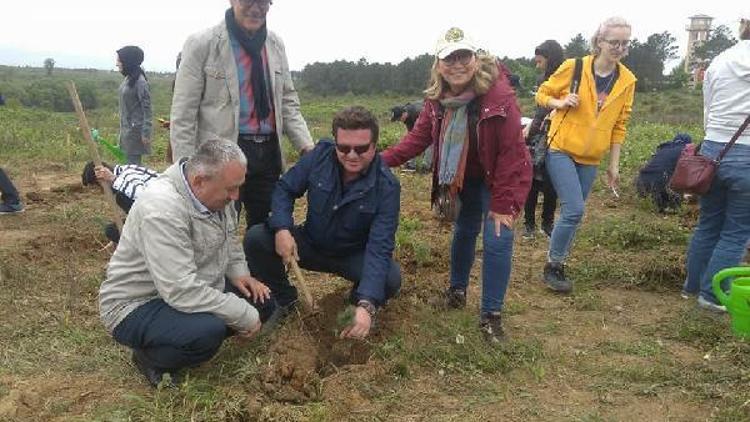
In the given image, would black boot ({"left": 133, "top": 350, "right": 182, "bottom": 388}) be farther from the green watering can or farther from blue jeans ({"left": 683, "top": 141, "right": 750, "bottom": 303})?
blue jeans ({"left": 683, "top": 141, "right": 750, "bottom": 303})

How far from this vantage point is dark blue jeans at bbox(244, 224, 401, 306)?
3.29 m

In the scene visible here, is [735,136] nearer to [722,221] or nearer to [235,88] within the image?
[722,221]

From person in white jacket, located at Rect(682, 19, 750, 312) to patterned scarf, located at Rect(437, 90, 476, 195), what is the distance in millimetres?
1469

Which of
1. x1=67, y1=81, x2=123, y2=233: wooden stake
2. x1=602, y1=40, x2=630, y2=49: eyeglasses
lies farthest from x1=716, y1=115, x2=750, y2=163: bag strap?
x1=67, y1=81, x2=123, y2=233: wooden stake

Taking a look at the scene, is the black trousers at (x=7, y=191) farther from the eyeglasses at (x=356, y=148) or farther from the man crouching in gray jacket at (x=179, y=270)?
the eyeglasses at (x=356, y=148)

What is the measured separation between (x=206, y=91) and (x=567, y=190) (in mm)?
2119

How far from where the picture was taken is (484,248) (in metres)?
3.21

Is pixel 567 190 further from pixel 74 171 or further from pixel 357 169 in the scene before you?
pixel 74 171

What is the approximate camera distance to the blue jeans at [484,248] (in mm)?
3154

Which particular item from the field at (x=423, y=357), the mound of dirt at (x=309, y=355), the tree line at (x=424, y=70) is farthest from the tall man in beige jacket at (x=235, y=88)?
the tree line at (x=424, y=70)

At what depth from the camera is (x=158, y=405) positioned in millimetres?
2613

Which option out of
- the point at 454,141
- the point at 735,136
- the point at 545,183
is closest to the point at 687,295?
the point at 735,136

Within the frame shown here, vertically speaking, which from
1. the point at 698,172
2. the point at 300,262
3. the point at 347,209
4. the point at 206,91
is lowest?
the point at 300,262

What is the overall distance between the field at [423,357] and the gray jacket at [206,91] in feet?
3.37
